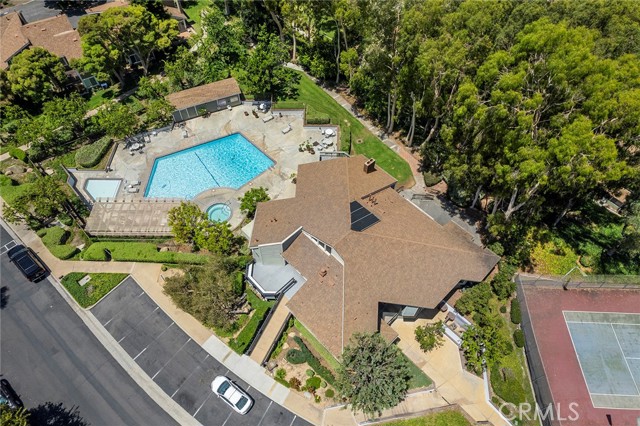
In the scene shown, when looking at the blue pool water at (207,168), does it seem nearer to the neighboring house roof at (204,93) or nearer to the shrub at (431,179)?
the neighboring house roof at (204,93)

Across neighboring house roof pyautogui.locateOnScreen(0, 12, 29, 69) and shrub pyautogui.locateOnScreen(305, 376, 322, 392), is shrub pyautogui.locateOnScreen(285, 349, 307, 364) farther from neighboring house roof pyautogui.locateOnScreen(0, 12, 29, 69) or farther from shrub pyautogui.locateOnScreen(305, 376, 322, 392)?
neighboring house roof pyautogui.locateOnScreen(0, 12, 29, 69)

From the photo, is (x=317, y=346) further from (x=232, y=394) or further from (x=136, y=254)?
(x=136, y=254)

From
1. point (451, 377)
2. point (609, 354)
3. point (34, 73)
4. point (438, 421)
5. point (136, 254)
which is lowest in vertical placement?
point (438, 421)

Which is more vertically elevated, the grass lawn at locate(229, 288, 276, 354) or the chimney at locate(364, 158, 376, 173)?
the chimney at locate(364, 158, 376, 173)

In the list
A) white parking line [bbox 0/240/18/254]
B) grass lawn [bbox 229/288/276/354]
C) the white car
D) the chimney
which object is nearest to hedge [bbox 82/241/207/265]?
grass lawn [bbox 229/288/276/354]

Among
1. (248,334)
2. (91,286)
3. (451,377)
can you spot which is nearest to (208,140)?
(91,286)

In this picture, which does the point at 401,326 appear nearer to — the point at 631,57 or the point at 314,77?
the point at 631,57
